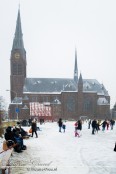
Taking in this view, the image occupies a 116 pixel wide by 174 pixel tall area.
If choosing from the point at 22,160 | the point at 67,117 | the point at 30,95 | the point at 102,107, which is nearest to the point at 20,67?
→ the point at 30,95

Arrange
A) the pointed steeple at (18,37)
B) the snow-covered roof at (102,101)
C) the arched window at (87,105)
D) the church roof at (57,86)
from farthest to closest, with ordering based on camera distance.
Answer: the church roof at (57,86)
the arched window at (87,105)
the snow-covered roof at (102,101)
the pointed steeple at (18,37)

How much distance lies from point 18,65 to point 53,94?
13394 mm

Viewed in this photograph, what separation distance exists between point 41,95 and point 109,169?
89152 millimetres

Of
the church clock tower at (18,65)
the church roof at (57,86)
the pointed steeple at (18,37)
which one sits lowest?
the church roof at (57,86)

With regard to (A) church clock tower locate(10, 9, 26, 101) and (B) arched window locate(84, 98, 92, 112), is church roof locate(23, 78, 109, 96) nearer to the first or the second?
(A) church clock tower locate(10, 9, 26, 101)

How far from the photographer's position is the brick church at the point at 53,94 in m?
96.8

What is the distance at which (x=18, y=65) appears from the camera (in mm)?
99125

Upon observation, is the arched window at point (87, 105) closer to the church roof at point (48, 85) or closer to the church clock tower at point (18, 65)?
the church roof at point (48, 85)

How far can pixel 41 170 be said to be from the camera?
10.6 m

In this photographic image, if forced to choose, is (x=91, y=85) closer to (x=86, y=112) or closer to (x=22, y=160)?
(x=86, y=112)

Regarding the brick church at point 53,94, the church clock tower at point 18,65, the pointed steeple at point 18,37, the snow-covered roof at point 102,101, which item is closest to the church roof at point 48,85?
the brick church at point 53,94

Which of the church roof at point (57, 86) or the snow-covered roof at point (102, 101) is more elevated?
the church roof at point (57, 86)

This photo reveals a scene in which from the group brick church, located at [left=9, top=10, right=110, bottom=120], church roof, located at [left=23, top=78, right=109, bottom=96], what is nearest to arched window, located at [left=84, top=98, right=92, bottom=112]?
brick church, located at [left=9, top=10, right=110, bottom=120]

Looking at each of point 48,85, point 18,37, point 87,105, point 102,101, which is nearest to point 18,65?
point 18,37
